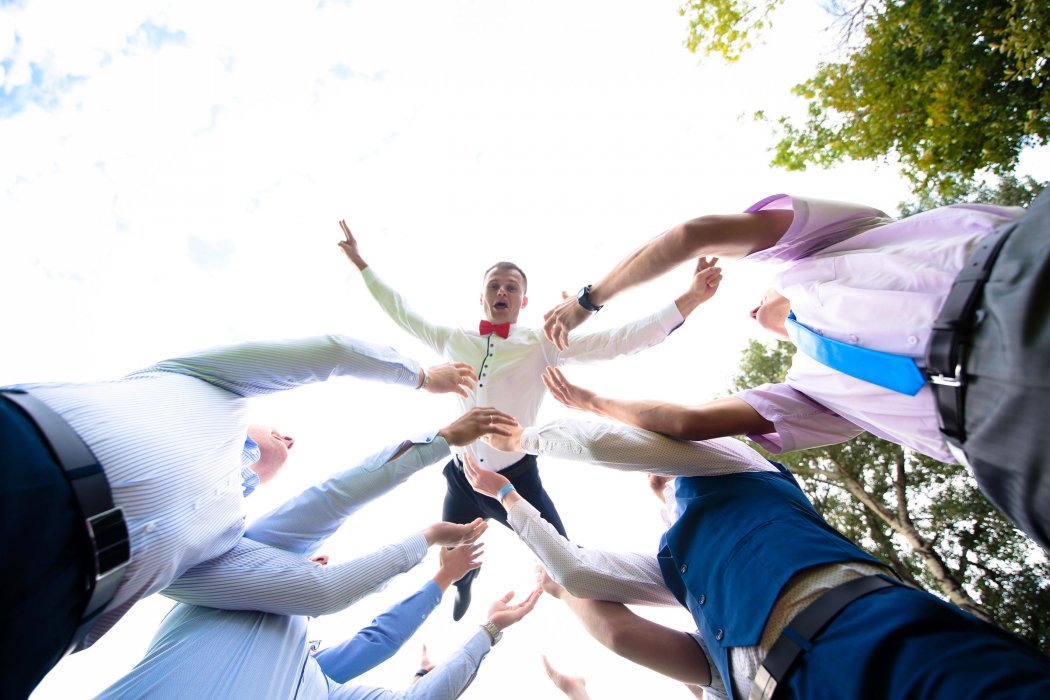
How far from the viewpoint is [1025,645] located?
125 cm

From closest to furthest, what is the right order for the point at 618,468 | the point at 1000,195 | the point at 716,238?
1. the point at 716,238
2. the point at 618,468
3. the point at 1000,195

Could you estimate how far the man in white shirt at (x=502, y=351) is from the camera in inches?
152

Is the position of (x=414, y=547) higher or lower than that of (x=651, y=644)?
higher

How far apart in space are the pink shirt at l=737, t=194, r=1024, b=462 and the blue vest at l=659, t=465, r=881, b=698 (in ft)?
0.90

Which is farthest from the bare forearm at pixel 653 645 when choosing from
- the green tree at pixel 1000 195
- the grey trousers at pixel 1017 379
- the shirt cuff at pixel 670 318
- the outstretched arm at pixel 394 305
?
the green tree at pixel 1000 195

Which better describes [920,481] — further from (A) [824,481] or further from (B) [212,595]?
(B) [212,595]

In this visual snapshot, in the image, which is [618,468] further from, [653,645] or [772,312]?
[772,312]

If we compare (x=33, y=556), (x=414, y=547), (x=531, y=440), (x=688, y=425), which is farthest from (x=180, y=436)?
(x=688, y=425)

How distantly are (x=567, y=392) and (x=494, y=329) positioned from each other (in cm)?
159

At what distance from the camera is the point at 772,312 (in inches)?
96.1

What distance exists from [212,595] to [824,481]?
29.7ft

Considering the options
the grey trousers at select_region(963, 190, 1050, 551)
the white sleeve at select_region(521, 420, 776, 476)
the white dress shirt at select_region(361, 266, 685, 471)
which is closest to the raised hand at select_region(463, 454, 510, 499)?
the white dress shirt at select_region(361, 266, 685, 471)

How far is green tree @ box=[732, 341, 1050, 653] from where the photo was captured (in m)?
6.09

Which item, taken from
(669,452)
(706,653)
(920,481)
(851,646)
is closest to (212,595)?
(669,452)
